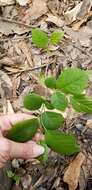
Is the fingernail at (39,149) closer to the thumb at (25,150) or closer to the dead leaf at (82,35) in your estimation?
the thumb at (25,150)

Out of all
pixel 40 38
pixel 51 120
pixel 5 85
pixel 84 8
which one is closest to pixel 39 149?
pixel 51 120

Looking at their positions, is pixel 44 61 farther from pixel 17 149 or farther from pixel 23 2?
pixel 17 149

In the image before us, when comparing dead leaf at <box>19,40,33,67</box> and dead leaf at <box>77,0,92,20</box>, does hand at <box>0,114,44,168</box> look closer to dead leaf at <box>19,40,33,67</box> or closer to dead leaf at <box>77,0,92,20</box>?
dead leaf at <box>19,40,33,67</box>

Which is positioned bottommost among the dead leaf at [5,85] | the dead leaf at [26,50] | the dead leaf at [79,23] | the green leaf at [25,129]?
the dead leaf at [5,85]

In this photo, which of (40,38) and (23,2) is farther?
(23,2)

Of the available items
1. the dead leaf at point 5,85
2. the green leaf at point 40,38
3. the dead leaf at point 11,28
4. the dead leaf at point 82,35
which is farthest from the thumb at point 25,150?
the dead leaf at point 11,28

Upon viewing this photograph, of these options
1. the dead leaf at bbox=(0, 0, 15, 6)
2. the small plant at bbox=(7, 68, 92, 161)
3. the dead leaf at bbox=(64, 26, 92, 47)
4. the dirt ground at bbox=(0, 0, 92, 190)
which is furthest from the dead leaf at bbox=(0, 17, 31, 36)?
the small plant at bbox=(7, 68, 92, 161)

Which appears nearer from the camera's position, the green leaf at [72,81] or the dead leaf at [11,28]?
the green leaf at [72,81]
